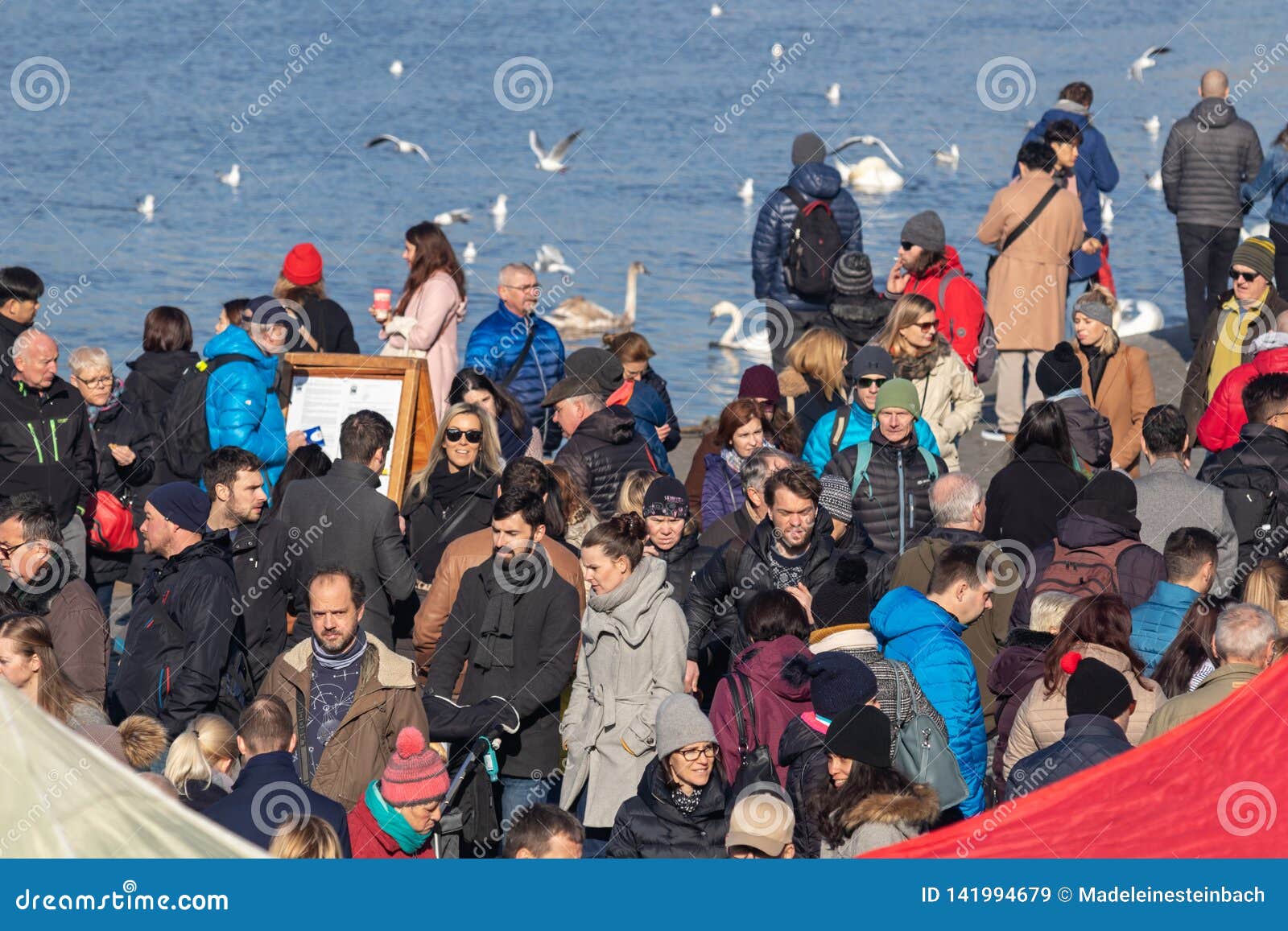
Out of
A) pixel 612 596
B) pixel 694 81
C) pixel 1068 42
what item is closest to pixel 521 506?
pixel 612 596

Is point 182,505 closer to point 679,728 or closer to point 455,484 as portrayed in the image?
point 455,484

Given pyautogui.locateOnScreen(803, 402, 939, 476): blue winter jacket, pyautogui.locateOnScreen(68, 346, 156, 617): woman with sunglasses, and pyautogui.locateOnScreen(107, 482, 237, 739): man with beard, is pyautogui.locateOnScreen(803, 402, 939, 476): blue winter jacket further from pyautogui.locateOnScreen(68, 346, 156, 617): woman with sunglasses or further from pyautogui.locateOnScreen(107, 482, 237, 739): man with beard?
pyautogui.locateOnScreen(68, 346, 156, 617): woman with sunglasses

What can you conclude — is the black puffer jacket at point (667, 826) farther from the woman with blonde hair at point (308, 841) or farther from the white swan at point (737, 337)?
the white swan at point (737, 337)

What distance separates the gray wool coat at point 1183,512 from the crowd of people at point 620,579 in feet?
0.05

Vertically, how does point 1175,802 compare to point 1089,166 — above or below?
below

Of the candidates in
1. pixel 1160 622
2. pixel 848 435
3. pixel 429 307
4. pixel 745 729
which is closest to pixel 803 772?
pixel 745 729

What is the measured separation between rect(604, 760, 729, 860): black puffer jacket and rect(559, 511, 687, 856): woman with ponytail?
0.86 m

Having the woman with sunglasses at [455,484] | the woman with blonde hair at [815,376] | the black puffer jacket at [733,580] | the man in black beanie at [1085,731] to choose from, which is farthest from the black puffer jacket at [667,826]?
the woman with blonde hair at [815,376]

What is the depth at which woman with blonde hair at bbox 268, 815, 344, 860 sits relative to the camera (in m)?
5.75

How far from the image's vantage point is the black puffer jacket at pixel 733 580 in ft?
27.5

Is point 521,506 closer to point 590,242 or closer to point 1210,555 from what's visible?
point 1210,555

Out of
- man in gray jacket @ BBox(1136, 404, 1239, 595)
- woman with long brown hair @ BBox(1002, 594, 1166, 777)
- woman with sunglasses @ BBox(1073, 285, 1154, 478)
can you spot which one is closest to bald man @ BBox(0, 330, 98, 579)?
woman with long brown hair @ BBox(1002, 594, 1166, 777)

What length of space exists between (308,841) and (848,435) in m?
4.78

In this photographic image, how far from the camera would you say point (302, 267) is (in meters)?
11.5
